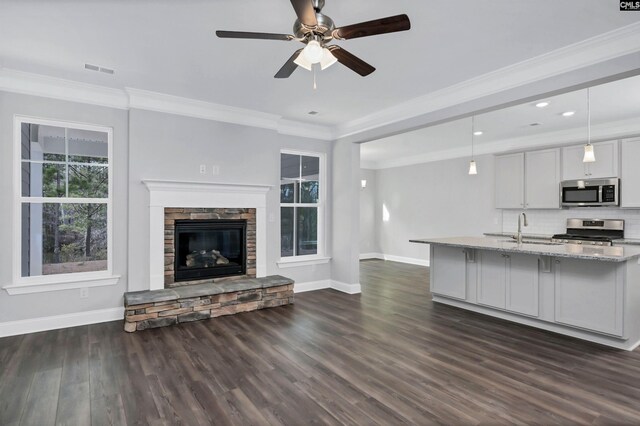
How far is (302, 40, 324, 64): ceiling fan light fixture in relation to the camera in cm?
215

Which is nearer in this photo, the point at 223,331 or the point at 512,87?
the point at 512,87

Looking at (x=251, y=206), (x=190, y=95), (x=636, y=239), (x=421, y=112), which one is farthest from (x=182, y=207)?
(x=636, y=239)

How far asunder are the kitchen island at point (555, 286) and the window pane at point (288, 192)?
2391 millimetres

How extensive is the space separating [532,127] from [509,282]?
3.02 m

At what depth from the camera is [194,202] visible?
462 cm

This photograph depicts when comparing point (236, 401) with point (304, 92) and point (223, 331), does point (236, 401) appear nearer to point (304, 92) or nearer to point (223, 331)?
point (223, 331)

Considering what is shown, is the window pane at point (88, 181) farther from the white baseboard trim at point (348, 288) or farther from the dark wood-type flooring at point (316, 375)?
the white baseboard trim at point (348, 288)

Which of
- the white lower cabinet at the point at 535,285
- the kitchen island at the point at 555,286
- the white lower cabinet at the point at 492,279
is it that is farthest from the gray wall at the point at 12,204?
the white lower cabinet at the point at 492,279

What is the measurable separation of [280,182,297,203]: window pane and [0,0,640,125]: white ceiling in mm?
1800

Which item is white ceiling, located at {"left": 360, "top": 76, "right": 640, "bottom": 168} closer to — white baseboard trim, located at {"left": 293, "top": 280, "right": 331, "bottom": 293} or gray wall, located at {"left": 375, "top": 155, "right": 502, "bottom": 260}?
gray wall, located at {"left": 375, "top": 155, "right": 502, "bottom": 260}

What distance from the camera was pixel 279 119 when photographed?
5328mm

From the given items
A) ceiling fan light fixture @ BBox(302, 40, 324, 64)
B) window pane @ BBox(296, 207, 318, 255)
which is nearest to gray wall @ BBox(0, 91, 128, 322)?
window pane @ BBox(296, 207, 318, 255)

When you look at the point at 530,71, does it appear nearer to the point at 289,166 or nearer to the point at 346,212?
the point at 346,212

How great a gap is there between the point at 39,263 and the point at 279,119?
138 inches
